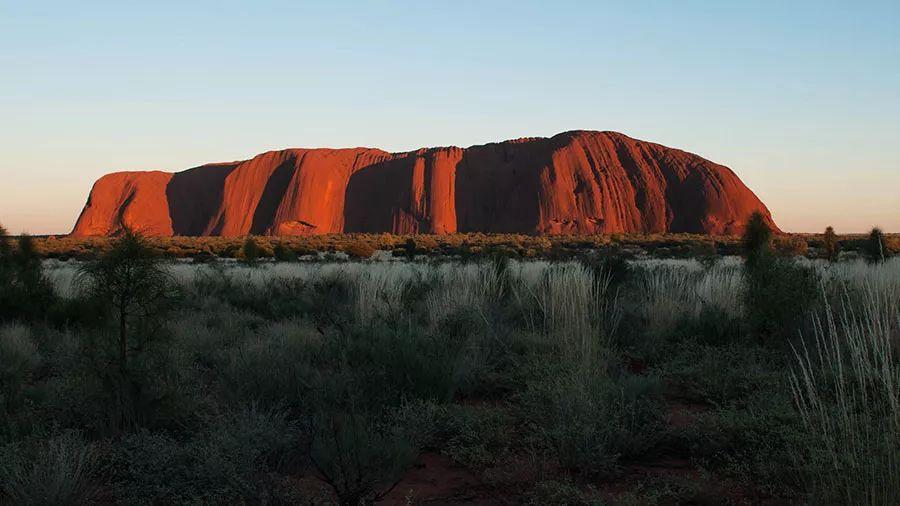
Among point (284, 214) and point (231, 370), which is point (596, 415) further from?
point (284, 214)

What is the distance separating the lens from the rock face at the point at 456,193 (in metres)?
80.6

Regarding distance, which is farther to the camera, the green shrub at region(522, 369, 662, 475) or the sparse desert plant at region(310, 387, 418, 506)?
the green shrub at region(522, 369, 662, 475)

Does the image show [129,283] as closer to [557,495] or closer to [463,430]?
[463,430]

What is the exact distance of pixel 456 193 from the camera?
86.4 m

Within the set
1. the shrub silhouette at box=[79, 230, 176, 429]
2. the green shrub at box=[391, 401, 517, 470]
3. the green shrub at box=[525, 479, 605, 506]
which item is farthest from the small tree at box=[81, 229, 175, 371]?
the green shrub at box=[525, 479, 605, 506]

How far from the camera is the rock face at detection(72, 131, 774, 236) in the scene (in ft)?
264

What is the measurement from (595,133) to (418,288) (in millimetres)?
82827

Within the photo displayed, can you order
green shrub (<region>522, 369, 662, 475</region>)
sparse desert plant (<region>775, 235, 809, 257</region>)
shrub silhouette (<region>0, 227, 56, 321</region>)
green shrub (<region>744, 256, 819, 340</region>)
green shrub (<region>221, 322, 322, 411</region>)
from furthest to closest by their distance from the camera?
sparse desert plant (<region>775, 235, 809, 257</region>)
shrub silhouette (<region>0, 227, 56, 321</region>)
green shrub (<region>744, 256, 819, 340</region>)
green shrub (<region>221, 322, 322, 411</region>)
green shrub (<region>522, 369, 662, 475</region>)

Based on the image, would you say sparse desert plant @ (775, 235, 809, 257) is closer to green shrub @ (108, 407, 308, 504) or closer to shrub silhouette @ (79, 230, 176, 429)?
green shrub @ (108, 407, 308, 504)

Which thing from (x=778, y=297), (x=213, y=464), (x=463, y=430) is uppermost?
(x=778, y=297)

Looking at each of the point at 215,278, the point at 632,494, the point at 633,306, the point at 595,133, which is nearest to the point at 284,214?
the point at 595,133

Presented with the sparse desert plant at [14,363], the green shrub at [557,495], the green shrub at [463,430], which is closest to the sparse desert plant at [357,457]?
the green shrub at [463,430]

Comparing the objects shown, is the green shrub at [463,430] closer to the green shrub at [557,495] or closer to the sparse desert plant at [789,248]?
the green shrub at [557,495]

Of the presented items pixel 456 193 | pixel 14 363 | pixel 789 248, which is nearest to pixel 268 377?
pixel 14 363
